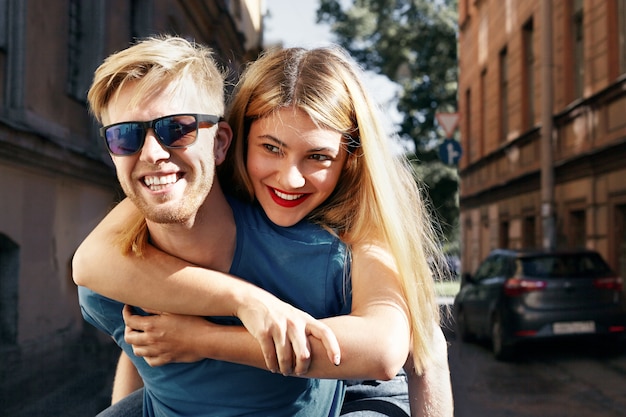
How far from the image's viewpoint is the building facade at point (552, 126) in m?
15.3

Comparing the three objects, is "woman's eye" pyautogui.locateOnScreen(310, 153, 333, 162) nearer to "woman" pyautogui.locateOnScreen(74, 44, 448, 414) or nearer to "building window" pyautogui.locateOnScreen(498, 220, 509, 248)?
"woman" pyautogui.locateOnScreen(74, 44, 448, 414)

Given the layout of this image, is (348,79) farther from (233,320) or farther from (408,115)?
(408,115)

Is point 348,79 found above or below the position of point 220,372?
above

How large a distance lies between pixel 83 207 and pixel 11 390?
433 centimetres

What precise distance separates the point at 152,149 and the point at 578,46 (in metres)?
17.4

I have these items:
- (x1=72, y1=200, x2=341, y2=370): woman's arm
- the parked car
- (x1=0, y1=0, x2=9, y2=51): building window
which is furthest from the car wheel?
(x1=72, y1=200, x2=341, y2=370): woman's arm

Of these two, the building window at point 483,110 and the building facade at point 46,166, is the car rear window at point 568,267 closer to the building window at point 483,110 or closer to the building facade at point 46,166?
the building facade at point 46,166

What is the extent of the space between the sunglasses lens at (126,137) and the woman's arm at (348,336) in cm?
45

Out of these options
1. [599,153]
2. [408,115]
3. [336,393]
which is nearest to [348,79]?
[336,393]

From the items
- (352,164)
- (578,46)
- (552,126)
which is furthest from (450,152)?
(352,164)

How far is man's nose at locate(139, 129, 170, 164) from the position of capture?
1.94 m

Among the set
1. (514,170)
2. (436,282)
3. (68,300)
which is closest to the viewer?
(436,282)

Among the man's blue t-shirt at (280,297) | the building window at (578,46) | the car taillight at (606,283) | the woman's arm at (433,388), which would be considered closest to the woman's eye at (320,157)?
the man's blue t-shirt at (280,297)

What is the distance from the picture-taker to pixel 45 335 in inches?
413
